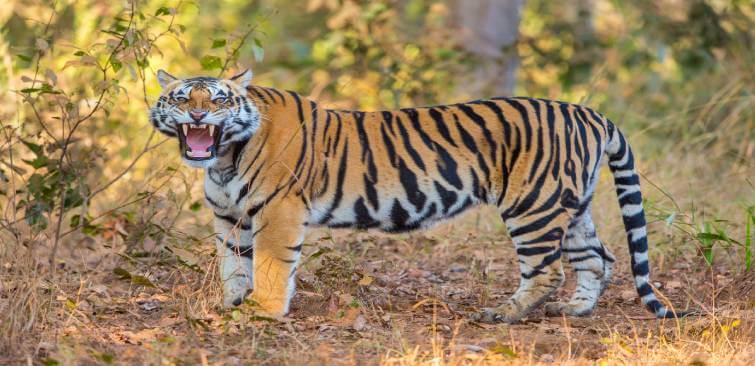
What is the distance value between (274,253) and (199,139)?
745mm

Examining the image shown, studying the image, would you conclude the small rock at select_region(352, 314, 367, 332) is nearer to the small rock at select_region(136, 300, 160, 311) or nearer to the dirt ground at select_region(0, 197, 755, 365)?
the dirt ground at select_region(0, 197, 755, 365)

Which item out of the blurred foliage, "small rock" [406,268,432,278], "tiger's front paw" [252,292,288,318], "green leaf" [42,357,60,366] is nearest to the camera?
"green leaf" [42,357,60,366]

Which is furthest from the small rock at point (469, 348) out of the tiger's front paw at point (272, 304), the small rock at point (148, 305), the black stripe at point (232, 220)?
the small rock at point (148, 305)

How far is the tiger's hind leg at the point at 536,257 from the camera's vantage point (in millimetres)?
5801

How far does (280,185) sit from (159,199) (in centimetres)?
104

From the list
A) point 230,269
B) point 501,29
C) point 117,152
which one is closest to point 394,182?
point 230,269

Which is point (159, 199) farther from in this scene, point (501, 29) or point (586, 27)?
point (586, 27)

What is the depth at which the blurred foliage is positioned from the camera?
6.36 m

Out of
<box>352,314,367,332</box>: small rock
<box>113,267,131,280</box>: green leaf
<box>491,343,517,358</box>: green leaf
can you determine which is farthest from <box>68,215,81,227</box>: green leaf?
<box>491,343,517,358</box>: green leaf

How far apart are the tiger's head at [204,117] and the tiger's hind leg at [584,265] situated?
6.86 ft

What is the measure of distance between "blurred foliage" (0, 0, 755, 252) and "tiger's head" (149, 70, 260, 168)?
0.49 meters

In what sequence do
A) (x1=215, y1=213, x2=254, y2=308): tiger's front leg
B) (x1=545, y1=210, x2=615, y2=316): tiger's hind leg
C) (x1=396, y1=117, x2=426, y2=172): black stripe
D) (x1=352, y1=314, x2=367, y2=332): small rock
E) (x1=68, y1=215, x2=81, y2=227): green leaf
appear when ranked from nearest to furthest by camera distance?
(x1=352, y1=314, x2=367, y2=332): small rock < (x1=215, y1=213, x2=254, y2=308): tiger's front leg < (x1=396, y1=117, x2=426, y2=172): black stripe < (x1=545, y1=210, x2=615, y2=316): tiger's hind leg < (x1=68, y1=215, x2=81, y2=227): green leaf

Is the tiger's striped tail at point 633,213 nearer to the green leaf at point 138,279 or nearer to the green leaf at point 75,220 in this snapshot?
the green leaf at point 138,279

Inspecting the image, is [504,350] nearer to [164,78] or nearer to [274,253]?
[274,253]
